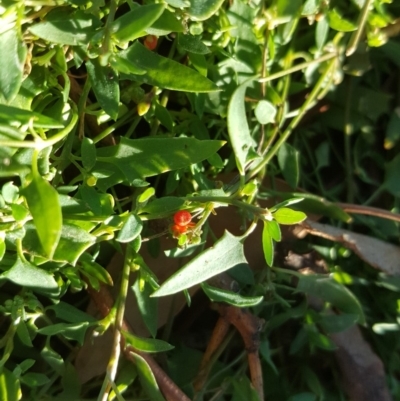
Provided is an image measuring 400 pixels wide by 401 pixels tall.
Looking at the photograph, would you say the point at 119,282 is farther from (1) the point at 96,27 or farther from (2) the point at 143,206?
(1) the point at 96,27

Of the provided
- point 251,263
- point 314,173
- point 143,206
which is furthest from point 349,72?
point 143,206

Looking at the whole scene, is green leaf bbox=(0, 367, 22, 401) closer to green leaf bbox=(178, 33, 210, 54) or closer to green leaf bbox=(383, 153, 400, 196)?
green leaf bbox=(178, 33, 210, 54)

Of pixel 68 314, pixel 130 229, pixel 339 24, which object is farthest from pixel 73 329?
pixel 339 24

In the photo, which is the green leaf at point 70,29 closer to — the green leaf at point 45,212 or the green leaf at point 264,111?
the green leaf at point 45,212

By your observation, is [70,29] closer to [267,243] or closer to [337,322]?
[267,243]

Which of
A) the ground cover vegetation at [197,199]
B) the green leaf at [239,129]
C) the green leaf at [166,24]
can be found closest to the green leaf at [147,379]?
the ground cover vegetation at [197,199]
